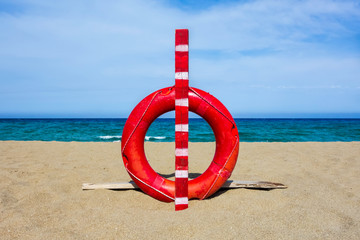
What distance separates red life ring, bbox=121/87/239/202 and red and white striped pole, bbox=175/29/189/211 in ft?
0.69

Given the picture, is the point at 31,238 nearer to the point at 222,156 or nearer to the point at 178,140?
the point at 178,140

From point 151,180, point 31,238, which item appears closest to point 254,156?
point 151,180

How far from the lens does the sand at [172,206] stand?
229cm

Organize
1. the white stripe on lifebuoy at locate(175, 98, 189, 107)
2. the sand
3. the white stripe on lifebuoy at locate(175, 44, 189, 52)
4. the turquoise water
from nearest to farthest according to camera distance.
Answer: the sand, the white stripe on lifebuoy at locate(175, 44, 189, 52), the white stripe on lifebuoy at locate(175, 98, 189, 107), the turquoise water

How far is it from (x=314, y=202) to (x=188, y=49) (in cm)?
214

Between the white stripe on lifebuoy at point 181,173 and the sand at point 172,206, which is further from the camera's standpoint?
the white stripe on lifebuoy at point 181,173

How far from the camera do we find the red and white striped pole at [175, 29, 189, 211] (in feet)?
8.94

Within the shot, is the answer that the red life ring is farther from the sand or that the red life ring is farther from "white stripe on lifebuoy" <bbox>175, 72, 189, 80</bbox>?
"white stripe on lifebuoy" <bbox>175, 72, 189, 80</bbox>

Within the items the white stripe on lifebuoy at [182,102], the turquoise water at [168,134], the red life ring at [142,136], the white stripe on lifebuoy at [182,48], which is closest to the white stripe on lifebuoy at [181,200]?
the red life ring at [142,136]

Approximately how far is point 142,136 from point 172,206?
86cm

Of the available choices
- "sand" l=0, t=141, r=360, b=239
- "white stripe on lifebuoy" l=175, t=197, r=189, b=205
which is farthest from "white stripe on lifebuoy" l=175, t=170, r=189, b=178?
"sand" l=0, t=141, r=360, b=239

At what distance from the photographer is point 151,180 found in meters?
3.14

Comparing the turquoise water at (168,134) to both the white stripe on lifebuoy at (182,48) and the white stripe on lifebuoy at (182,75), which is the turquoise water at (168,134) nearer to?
the white stripe on lifebuoy at (182,75)

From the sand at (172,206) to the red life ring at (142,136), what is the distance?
0.58 feet
